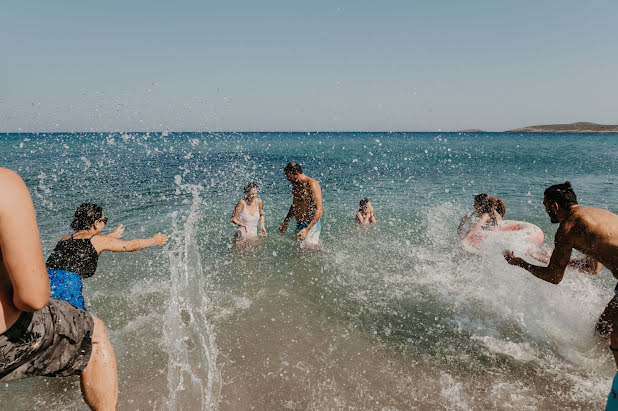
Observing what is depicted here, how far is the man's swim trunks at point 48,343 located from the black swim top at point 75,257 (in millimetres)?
1231

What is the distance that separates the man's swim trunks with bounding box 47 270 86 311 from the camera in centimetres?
290

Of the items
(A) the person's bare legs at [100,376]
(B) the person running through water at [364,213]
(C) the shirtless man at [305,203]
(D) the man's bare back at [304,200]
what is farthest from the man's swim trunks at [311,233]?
(A) the person's bare legs at [100,376]

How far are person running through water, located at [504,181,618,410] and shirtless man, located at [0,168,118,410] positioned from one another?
4.23 meters

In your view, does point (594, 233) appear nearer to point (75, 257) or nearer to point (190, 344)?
point (190, 344)

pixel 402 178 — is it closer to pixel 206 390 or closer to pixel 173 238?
pixel 173 238

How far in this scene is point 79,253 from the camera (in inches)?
129

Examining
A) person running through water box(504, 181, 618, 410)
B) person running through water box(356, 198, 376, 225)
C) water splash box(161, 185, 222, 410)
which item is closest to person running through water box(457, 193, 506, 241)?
person running through water box(356, 198, 376, 225)

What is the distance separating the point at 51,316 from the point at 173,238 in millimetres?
6931

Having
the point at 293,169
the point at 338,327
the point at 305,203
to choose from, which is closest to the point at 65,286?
the point at 338,327

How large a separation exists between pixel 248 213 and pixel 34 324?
19.2 feet

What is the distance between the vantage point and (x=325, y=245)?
316 inches

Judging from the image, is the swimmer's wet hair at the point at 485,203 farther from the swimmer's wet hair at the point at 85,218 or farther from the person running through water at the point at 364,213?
the swimmer's wet hair at the point at 85,218

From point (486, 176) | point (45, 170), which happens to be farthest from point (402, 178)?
point (45, 170)

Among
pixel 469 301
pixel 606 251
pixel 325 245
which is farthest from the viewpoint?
pixel 325 245
